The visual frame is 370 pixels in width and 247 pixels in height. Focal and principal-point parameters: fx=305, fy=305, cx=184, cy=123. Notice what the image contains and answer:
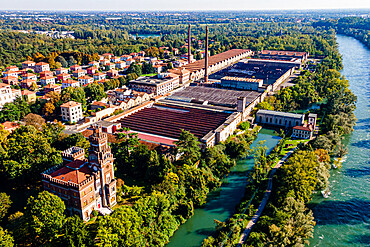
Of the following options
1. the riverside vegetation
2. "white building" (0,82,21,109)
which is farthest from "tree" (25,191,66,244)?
"white building" (0,82,21,109)

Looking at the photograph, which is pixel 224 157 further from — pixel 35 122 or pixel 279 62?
pixel 279 62

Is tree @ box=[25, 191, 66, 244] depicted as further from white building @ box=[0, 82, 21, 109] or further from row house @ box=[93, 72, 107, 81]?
row house @ box=[93, 72, 107, 81]

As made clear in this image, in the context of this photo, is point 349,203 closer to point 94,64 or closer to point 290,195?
point 290,195

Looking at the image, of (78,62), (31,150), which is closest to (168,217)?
(31,150)

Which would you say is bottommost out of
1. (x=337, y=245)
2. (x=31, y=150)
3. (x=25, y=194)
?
(x=337, y=245)

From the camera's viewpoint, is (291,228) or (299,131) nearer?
(291,228)

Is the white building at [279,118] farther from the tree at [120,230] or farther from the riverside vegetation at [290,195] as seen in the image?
the tree at [120,230]

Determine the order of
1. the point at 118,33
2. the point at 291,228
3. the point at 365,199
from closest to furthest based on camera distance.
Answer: the point at 291,228 → the point at 365,199 → the point at 118,33

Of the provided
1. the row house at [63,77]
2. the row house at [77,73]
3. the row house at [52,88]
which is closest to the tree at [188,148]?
the row house at [52,88]
